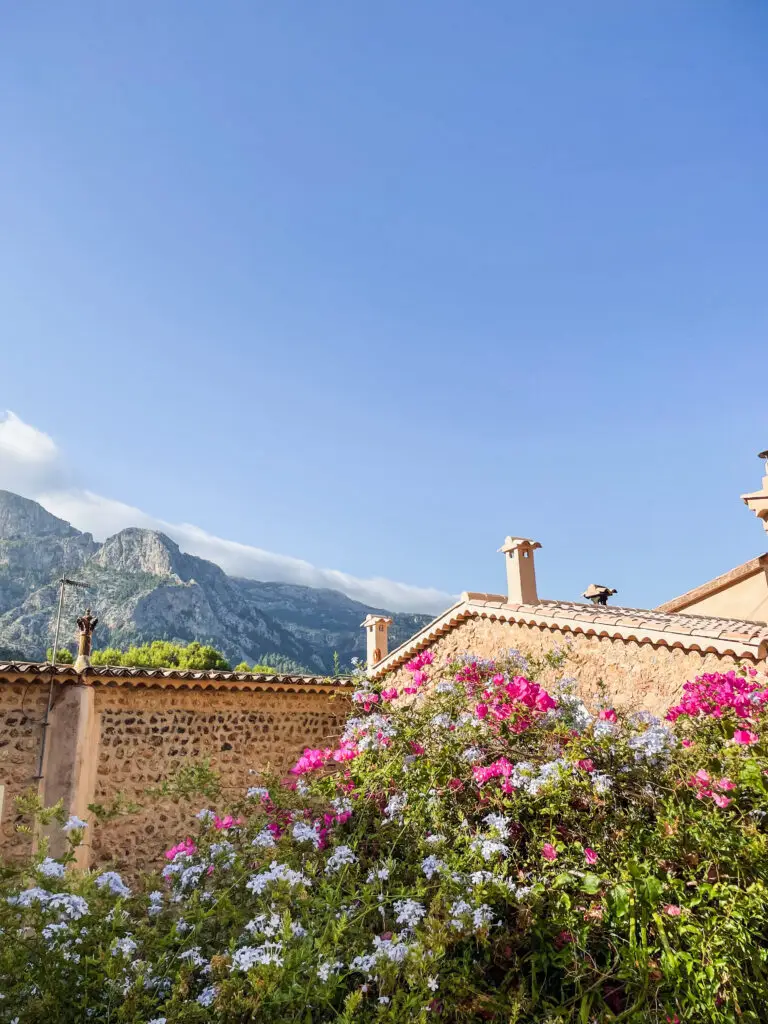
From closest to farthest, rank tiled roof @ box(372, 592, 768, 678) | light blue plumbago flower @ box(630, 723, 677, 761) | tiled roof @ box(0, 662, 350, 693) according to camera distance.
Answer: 1. light blue plumbago flower @ box(630, 723, 677, 761)
2. tiled roof @ box(372, 592, 768, 678)
3. tiled roof @ box(0, 662, 350, 693)

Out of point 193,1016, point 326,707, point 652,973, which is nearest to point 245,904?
point 193,1016

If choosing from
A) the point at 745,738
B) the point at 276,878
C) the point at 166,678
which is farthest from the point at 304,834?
the point at 166,678

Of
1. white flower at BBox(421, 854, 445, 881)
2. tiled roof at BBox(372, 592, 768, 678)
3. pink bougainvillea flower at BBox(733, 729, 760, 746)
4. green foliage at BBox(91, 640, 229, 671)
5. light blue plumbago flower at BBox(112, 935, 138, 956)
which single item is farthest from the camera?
green foliage at BBox(91, 640, 229, 671)

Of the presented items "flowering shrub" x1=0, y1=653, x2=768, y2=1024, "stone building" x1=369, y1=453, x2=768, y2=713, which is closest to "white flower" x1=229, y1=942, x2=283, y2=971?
"flowering shrub" x1=0, y1=653, x2=768, y2=1024

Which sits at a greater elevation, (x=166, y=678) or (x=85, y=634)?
(x=85, y=634)

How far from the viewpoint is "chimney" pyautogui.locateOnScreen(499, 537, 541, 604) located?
35.6ft

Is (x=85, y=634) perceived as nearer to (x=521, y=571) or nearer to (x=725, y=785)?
(x=521, y=571)

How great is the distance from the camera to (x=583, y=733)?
4.68m

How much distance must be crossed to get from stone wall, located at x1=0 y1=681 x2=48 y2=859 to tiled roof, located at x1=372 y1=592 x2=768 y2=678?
19.0ft

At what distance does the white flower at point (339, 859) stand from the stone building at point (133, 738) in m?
5.36

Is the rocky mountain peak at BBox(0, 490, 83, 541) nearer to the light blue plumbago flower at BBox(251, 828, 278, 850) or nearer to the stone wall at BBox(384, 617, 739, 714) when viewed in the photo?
the stone wall at BBox(384, 617, 739, 714)

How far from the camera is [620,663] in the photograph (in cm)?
843

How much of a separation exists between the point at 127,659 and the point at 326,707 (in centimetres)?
3386

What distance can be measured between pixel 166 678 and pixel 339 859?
266 inches
